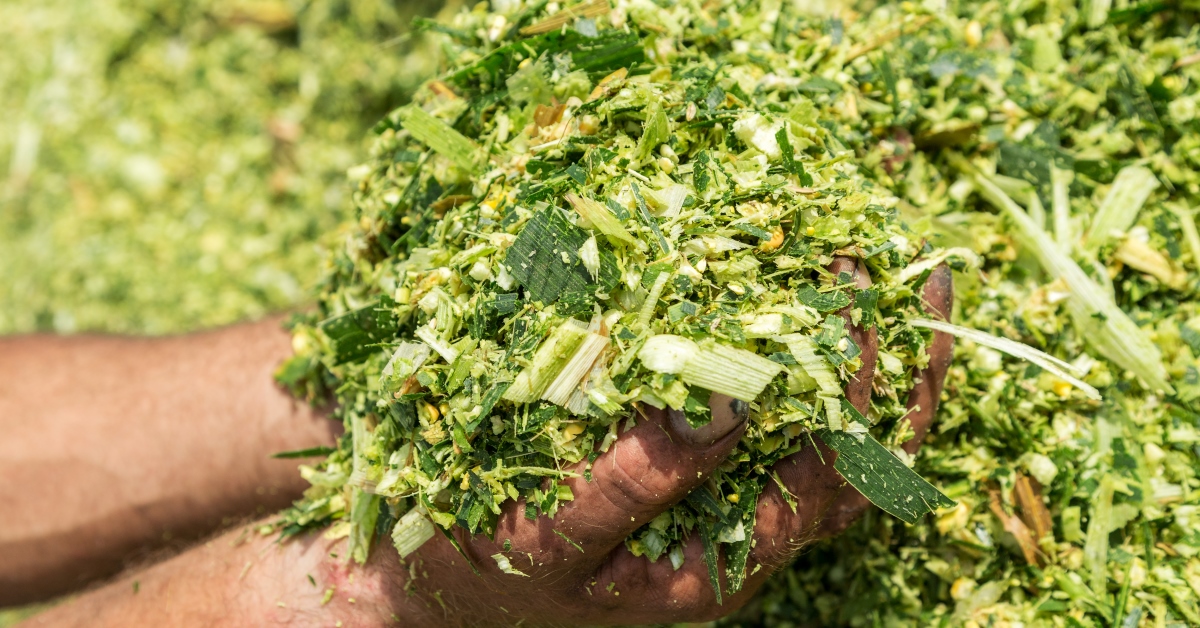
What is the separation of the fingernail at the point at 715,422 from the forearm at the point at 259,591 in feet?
2.28

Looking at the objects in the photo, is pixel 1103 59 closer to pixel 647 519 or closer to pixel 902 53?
pixel 902 53

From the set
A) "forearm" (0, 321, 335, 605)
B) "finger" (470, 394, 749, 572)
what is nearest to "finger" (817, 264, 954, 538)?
"finger" (470, 394, 749, 572)

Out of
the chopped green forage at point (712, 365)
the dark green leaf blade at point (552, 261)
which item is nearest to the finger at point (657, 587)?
the chopped green forage at point (712, 365)

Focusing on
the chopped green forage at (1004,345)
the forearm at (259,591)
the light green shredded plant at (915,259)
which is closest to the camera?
the light green shredded plant at (915,259)

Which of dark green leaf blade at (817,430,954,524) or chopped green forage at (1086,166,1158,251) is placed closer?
dark green leaf blade at (817,430,954,524)

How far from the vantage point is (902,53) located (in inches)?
69.0

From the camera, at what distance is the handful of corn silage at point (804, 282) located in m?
1.24

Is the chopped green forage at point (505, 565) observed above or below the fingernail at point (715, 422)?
below

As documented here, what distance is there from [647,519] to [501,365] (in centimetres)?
35

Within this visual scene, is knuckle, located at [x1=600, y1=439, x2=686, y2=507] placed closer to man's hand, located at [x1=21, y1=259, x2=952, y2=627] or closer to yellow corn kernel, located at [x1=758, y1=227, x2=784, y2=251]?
man's hand, located at [x1=21, y1=259, x2=952, y2=627]

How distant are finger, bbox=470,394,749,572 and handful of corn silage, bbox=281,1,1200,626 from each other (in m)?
0.04

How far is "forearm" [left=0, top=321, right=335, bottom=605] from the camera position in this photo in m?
2.21

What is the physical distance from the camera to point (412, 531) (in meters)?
1.44

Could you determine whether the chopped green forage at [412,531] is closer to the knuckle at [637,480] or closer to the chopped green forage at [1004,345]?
the knuckle at [637,480]
